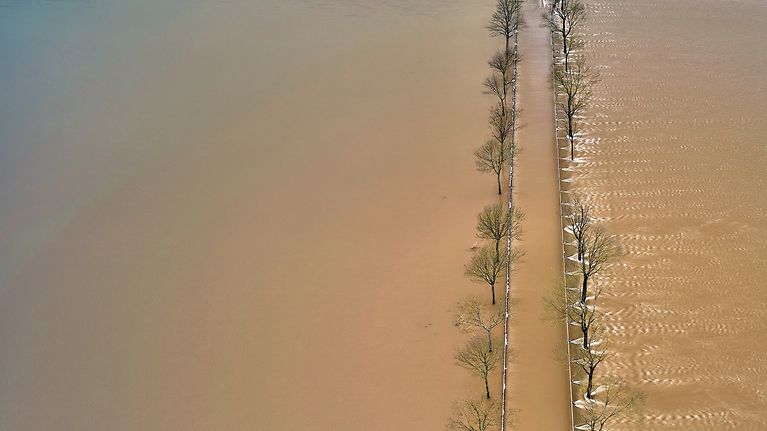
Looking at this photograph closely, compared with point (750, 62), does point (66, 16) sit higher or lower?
higher

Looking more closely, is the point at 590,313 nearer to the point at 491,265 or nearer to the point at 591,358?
the point at 591,358

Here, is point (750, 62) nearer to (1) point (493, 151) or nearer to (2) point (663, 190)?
(2) point (663, 190)

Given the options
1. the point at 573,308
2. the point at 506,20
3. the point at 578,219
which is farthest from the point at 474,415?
the point at 506,20

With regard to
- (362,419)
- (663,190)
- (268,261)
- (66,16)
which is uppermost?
(66,16)

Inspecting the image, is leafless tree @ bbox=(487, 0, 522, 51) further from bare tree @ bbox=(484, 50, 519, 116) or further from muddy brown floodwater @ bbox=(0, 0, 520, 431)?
muddy brown floodwater @ bbox=(0, 0, 520, 431)

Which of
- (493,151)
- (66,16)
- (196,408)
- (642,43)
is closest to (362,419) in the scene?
(196,408)

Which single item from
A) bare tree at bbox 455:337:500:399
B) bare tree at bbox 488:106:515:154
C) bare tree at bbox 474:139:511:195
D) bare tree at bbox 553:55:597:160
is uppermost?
bare tree at bbox 553:55:597:160

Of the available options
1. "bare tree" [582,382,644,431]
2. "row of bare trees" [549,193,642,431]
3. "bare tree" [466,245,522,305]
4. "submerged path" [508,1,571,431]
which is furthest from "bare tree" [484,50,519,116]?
"bare tree" [582,382,644,431]
